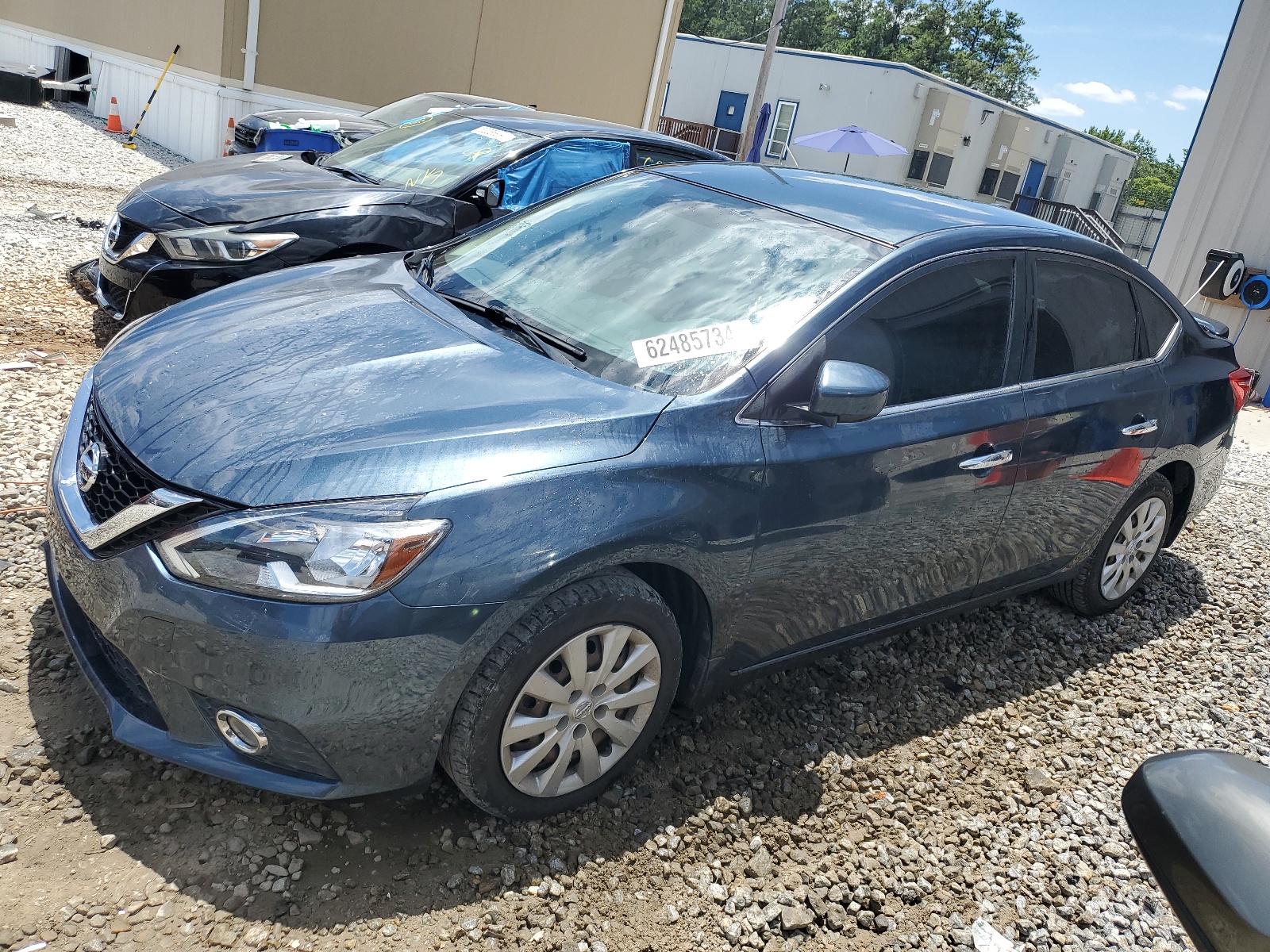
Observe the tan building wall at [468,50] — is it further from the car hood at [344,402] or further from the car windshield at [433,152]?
the car hood at [344,402]

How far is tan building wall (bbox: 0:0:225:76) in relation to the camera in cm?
1323

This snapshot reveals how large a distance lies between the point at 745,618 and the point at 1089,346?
75.3 inches

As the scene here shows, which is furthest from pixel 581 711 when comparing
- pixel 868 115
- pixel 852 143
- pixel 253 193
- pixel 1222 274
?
pixel 868 115

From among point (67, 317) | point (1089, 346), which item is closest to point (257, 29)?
point (67, 317)

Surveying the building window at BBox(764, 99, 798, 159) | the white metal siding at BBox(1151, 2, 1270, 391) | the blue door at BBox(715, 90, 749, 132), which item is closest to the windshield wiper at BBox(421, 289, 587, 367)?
the white metal siding at BBox(1151, 2, 1270, 391)

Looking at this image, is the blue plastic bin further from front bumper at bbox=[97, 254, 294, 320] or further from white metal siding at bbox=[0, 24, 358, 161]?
front bumper at bbox=[97, 254, 294, 320]

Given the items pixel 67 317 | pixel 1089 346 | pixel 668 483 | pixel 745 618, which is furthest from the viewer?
pixel 67 317

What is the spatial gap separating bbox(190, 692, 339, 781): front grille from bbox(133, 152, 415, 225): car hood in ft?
12.0

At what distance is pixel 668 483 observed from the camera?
2564 mm

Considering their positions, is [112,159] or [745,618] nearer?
[745,618]

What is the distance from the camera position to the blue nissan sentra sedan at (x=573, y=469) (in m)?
2.24

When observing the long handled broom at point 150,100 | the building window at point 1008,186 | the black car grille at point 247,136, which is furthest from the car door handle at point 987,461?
the building window at point 1008,186

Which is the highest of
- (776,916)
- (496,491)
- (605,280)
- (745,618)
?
(605,280)

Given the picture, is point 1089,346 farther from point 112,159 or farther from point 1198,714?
point 112,159
